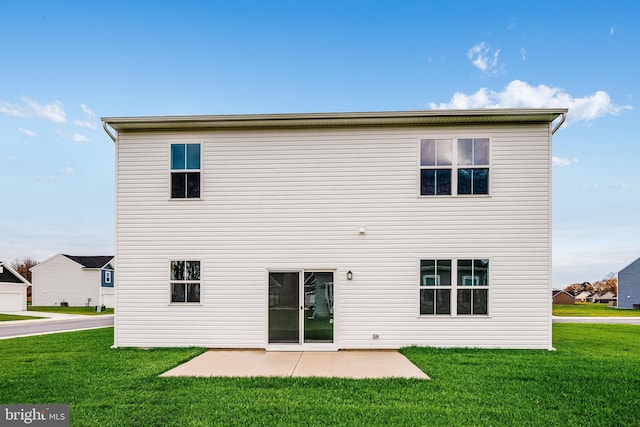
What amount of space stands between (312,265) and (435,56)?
330 inches

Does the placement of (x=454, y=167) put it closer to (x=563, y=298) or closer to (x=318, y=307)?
(x=318, y=307)

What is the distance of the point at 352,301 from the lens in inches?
362

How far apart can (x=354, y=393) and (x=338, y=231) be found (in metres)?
4.25

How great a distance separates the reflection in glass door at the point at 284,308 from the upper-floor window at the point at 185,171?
2972mm

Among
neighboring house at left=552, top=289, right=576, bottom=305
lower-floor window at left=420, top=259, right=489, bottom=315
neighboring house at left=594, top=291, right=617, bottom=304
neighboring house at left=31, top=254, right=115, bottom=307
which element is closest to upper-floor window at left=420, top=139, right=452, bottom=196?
lower-floor window at left=420, top=259, right=489, bottom=315

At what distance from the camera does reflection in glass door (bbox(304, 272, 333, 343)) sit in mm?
9219

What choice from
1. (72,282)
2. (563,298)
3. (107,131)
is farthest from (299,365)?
(563,298)

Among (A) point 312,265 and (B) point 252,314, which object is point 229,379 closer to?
(B) point 252,314

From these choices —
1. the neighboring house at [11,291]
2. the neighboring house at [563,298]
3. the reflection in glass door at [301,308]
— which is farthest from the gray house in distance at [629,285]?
the neighboring house at [11,291]

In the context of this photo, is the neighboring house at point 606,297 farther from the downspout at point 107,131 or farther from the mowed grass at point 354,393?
the downspout at point 107,131

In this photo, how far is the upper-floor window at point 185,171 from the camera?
9578 millimetres

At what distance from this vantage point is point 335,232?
934 cm

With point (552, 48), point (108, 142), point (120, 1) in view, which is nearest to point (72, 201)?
point (108, 142)

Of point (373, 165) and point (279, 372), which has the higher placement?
point (373, 165)
